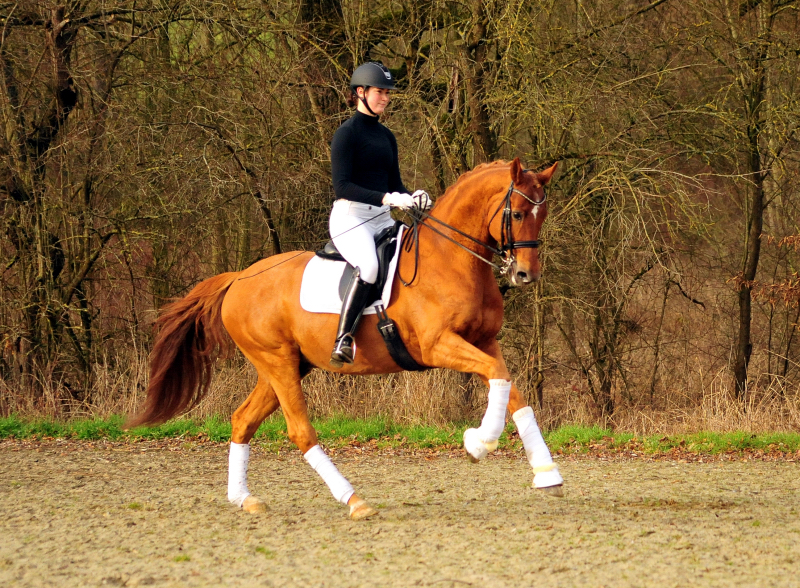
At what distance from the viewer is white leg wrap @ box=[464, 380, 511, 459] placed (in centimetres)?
553

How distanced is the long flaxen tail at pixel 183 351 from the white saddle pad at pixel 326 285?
1037 mm

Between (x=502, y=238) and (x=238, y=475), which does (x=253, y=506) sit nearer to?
(x=238, y=475)

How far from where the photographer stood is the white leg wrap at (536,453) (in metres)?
5.56

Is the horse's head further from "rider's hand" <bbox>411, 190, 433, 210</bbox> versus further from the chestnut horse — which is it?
"rider's hand" <bbox>411, 190, 433, 210</bbox>

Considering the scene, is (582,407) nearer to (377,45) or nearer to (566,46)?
(566,46)

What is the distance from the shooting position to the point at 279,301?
22.5 feet

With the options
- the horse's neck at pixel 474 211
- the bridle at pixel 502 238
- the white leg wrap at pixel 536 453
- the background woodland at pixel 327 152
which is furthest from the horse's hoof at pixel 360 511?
the background woodland at pixel 327 152

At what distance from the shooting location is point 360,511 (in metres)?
6.10

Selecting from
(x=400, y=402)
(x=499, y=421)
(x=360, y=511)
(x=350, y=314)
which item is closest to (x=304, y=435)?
(x=360, y=511)

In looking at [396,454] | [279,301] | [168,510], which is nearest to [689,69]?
[396,454]

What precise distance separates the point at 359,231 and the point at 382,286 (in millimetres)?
446

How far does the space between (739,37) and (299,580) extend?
1102 centimetres

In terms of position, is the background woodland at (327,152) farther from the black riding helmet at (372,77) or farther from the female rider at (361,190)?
the black riding helmet at (372,77)

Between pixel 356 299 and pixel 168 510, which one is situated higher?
pixel 356 299
